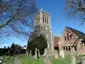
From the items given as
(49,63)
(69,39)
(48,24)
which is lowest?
(49,63)

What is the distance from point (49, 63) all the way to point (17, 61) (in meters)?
3.24

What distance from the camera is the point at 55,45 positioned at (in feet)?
199

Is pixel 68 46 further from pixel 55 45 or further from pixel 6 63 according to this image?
pixel 6 63

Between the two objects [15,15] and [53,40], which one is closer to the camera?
[15,15]

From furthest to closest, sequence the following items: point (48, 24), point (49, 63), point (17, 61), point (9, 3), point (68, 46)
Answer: point (48, 24), point (68, 46), point (49, 63), point (17, 61), point (9, 3)

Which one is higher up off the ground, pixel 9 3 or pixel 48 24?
pixel 48 24

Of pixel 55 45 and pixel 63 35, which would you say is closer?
pixel 63 35

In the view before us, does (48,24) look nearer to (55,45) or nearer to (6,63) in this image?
(55,45)

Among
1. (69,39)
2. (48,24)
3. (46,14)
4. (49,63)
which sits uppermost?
(46,14)

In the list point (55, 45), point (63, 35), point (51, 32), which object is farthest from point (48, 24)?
point (63, 35)

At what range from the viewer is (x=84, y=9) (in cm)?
1093

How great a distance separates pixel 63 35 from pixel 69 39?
8.38 feet

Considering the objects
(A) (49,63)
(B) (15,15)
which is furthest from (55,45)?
(B) (15,15)

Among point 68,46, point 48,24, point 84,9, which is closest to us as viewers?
point 84,9
